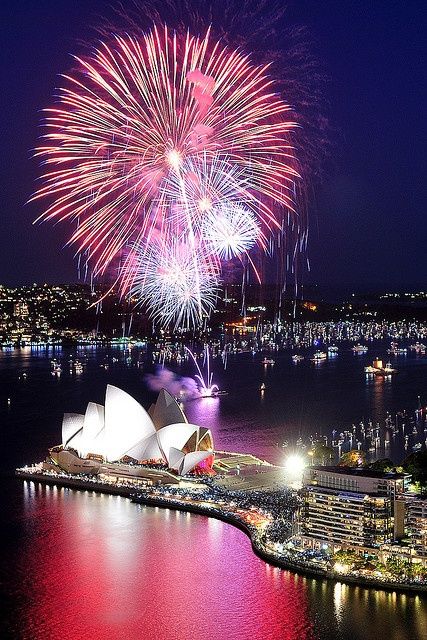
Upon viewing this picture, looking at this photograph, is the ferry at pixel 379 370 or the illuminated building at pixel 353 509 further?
the ferry at pixel 379 370

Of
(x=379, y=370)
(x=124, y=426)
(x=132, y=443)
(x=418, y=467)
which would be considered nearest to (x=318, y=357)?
(x=379, y=370)

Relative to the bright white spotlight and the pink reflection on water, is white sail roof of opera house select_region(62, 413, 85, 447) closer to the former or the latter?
the pink reflection on water

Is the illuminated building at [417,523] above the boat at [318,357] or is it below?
below

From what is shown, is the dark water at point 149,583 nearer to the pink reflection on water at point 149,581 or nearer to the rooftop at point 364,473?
the pink reflection on water at point 149,581

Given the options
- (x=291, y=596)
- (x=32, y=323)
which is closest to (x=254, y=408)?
(x=291, y=596)

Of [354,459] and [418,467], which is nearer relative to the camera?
[418,467]

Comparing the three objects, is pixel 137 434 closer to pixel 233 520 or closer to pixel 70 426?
pixel 70 426

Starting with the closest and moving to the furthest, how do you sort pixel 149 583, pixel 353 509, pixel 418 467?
pixel 149 583, pixel 353 509, pixel 418 467

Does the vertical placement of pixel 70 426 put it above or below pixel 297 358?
below

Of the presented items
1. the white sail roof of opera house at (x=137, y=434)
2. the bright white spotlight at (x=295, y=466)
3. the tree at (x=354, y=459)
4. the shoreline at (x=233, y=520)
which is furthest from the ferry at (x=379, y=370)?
the shoreline at (x=233, y=520)
